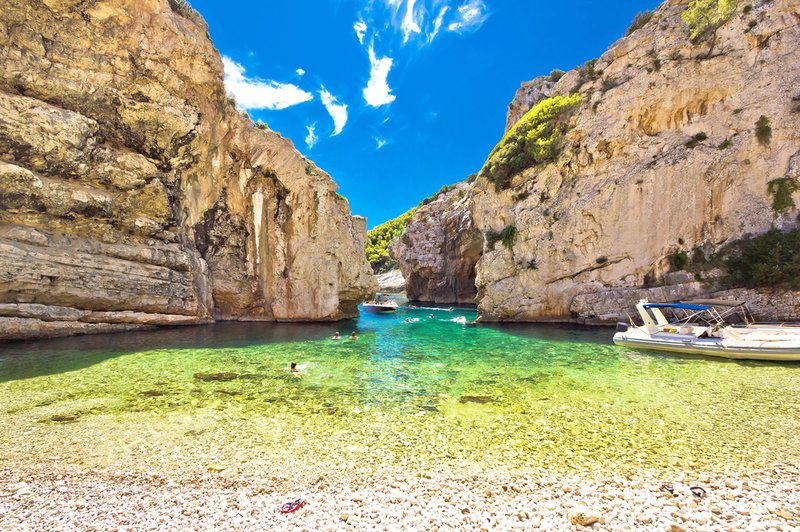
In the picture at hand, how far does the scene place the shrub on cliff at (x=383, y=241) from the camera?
93.7 meters

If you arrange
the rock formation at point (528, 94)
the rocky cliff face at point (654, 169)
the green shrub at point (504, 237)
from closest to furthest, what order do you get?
the rocky cliff face at point (654, 169)
the green shrub at point (504, 237)
the rock formation at point (528, 94)

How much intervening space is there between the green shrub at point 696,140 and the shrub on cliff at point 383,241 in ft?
208

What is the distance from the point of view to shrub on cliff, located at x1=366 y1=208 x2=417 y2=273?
307 feet

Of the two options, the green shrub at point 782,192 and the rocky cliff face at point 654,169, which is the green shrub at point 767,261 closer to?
the rocky cliff face at point 654,169

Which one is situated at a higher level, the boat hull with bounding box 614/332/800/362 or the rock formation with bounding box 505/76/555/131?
the rock formation with bounding box 505/76/555/131

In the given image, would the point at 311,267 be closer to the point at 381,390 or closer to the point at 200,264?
the point at 200,264

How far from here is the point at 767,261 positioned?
20609 millimetres

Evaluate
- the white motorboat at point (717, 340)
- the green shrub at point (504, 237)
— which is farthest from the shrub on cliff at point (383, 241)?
the white motorboat at point (717, 340)

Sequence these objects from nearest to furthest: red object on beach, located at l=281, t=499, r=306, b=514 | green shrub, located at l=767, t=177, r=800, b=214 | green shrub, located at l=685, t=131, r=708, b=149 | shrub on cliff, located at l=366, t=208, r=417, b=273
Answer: red object on beach, located at l=281, t=499, r=306, b=514
green shrub, located at l=767, t=177, r=800, b=214
green shrub, located at l=685, t=131, r=708, b=149
shrub on cliff, located at l=366, t=208, r=417, b=273

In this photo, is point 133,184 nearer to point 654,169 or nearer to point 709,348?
point 709,348

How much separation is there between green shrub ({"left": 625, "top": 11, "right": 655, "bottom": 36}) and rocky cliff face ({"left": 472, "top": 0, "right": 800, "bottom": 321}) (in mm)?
972

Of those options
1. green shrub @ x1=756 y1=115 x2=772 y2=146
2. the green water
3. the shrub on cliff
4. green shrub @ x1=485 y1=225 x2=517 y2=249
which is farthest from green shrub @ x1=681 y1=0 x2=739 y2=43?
the shrub on cliff

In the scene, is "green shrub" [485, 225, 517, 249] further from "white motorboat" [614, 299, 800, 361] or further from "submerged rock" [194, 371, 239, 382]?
"submerged rock" [194, 371, 239, 382]

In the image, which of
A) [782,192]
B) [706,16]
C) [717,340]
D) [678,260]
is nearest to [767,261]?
[678,260]
